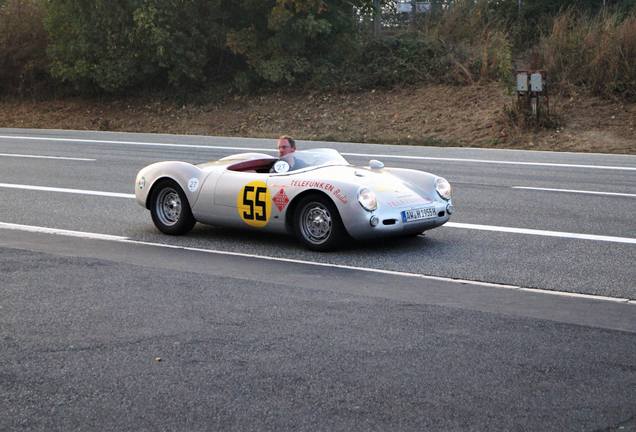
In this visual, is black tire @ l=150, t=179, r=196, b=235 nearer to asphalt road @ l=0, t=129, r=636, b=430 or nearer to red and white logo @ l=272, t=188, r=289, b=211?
asphalt road @ l=0, t=129, r=636, b=430

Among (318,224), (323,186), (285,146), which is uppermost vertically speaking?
(285,146)

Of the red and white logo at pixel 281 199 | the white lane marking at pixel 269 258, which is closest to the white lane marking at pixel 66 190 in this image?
the white lane marking at pixel 269 258

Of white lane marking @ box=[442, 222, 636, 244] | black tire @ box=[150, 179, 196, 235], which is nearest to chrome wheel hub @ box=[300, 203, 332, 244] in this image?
black tire @ box=[150, 179, 196, 235]

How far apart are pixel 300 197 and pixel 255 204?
21.8 inches

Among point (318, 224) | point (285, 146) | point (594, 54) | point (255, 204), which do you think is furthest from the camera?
point (594, 54)

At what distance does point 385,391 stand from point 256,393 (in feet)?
2.32

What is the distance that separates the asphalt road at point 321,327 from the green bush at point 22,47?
2213 cm

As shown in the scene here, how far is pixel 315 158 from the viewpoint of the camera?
1106 cm

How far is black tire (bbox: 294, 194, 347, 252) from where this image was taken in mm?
10180

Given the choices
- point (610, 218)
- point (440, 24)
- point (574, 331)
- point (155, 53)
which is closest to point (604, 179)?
point (610, 218)

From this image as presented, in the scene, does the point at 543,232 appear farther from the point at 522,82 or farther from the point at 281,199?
the point at 522,82

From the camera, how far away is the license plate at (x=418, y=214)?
10.2m

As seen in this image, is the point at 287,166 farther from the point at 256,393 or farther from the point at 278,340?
the point at 256,393

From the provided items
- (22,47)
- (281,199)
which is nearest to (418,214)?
(281,199)
